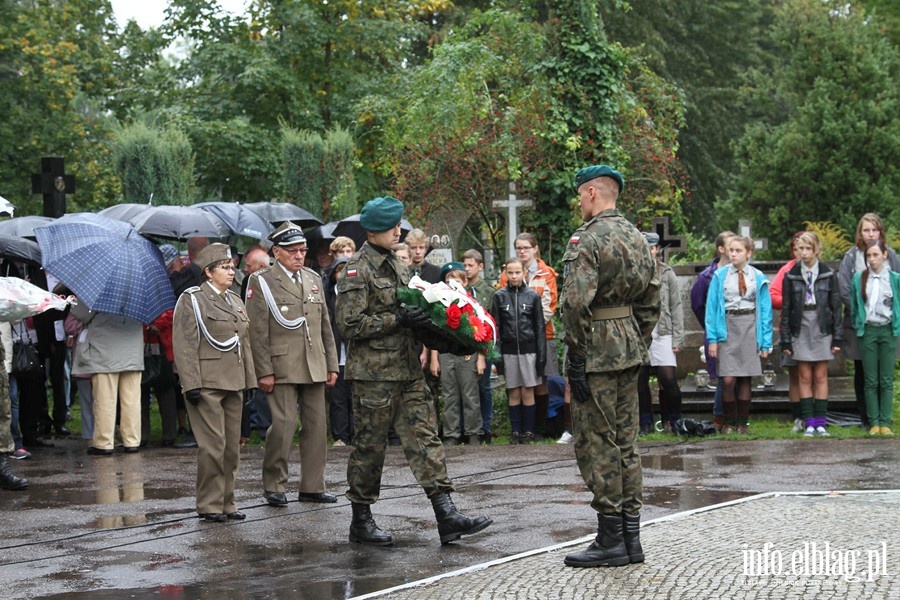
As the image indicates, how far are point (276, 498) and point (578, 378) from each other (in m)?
3.37

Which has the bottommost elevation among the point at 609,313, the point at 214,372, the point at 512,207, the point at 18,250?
the point at 214,372

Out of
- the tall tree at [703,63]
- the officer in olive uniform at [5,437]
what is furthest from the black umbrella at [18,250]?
the tall tree at [703,63]

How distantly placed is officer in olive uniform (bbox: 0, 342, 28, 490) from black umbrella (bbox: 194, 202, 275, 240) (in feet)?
15.3

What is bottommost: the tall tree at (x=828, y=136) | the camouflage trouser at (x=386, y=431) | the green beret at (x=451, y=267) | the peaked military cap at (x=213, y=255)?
the camouflage trouser at (x=386, y=431)

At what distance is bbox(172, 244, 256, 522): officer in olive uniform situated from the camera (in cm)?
982

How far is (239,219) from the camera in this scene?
52.4ft

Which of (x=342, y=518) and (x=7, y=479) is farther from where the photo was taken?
(x=7, y=479)

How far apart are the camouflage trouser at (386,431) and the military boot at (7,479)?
4096 mm

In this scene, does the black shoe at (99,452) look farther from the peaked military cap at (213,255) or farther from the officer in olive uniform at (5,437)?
the peaked military cap at (213,255)

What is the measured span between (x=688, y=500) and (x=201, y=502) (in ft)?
11.8

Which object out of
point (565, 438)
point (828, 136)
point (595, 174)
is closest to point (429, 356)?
point (565, 438)

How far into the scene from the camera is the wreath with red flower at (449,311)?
8.59 meters

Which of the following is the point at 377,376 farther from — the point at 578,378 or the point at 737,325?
the point at 737,325

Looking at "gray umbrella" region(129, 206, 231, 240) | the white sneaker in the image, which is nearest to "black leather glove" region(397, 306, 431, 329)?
the white sneaker
